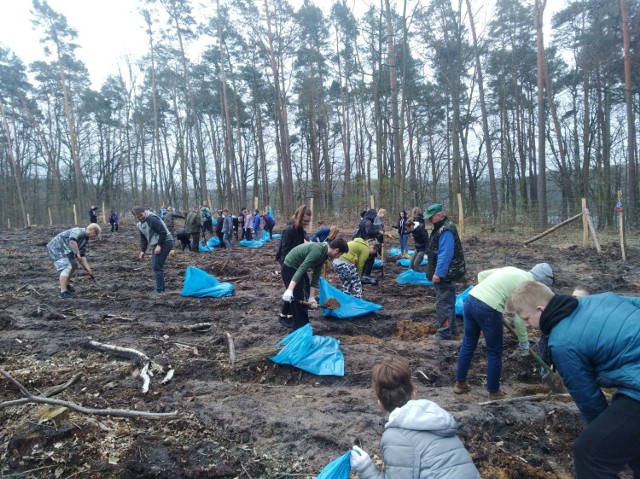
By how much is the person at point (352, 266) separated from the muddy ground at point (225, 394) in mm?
640

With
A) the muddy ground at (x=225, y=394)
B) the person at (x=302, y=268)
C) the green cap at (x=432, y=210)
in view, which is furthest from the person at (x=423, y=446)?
the green cap at (x=432, y=210)

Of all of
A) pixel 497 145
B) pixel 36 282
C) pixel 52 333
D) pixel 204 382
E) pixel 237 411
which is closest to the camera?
pixel 237 411

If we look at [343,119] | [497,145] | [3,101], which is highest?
[3,101]

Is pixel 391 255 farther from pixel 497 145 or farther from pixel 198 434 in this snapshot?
pixel 497 145

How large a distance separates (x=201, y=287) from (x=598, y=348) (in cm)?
663

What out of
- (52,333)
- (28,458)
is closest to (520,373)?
(28,458)

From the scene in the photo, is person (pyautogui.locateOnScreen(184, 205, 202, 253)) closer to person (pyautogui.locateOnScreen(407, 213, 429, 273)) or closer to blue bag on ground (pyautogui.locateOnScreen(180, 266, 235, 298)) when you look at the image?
blue bag on ground (pyautogui.locateOnScreen(180, 266, 235, 298))

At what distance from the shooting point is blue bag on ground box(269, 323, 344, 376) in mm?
4289

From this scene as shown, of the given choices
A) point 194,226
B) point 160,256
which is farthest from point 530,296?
point 194,226

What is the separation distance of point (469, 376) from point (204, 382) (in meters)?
2.57

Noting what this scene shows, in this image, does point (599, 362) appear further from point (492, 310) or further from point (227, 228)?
point (227, 228)

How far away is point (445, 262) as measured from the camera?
192 inches

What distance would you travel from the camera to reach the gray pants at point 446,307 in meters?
5.15

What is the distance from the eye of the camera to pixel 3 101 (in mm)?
29312
